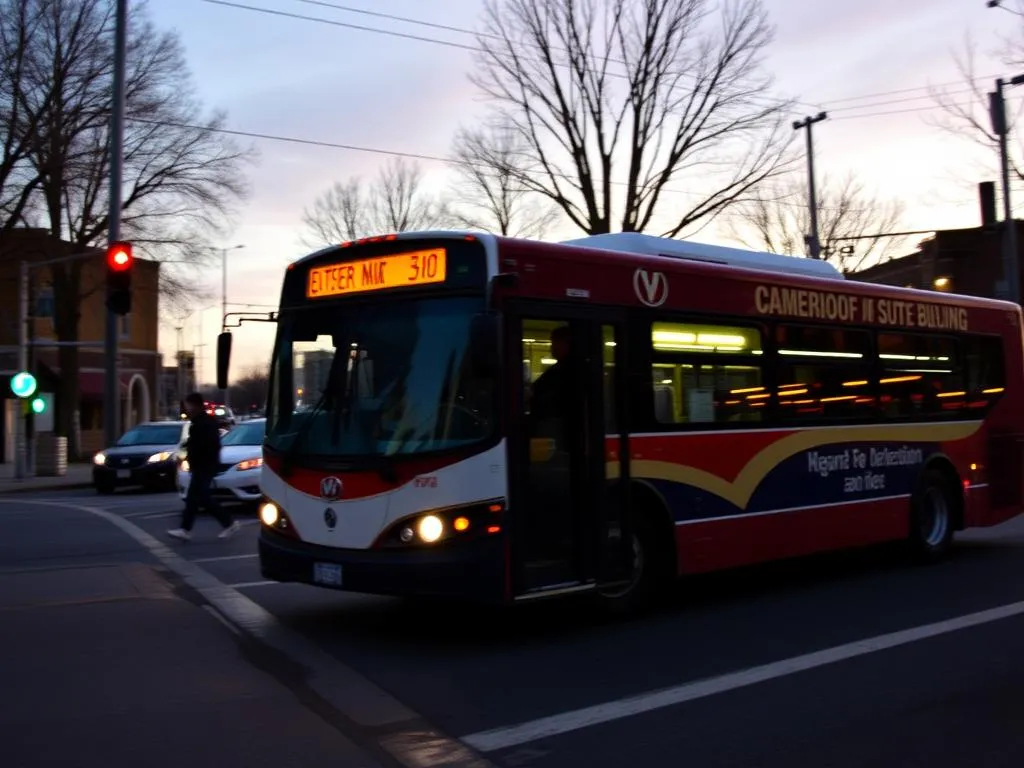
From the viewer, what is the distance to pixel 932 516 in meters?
12.5

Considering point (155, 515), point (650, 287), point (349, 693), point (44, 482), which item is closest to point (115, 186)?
point (44, 482)

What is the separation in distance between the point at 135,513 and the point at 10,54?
71.3ft

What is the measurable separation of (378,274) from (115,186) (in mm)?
22197

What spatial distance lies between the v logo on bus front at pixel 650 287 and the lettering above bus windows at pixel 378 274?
1855mm

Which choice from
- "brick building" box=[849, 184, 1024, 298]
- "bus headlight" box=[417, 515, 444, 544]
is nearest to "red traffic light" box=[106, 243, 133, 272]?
"bus headlight" box=[417, 515, 444, 544]

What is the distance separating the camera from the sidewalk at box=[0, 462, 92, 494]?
27797mm

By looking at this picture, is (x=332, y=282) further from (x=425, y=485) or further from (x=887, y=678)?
(x=887, y=678)

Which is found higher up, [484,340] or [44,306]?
[44,306]

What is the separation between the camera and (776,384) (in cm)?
1038

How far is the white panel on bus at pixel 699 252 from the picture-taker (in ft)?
33.0

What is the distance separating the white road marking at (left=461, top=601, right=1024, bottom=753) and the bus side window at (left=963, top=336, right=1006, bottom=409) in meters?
4.48

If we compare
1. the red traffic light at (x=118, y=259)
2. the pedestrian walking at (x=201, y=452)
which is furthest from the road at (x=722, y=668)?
the red traffic light at (x=118, y=259)

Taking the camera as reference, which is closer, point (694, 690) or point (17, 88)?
point (694, 690)

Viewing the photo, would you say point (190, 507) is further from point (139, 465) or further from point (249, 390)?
point (249, 390)
